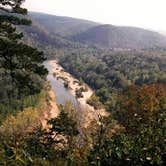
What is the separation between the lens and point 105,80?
637 ft

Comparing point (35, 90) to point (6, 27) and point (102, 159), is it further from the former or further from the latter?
point (102, 159)

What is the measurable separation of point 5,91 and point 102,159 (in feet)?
356

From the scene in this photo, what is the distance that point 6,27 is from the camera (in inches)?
1118

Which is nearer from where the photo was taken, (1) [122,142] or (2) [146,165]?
(2) [146,165]

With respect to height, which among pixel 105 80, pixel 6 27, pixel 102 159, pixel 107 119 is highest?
pixel 6 27

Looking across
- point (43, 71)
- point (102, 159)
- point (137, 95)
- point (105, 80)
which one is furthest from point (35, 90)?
point (105, 80)

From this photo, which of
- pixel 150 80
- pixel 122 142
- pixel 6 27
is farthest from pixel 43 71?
pixel 150 80

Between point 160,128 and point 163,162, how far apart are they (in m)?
4.39

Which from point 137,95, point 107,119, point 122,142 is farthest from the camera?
point 137,95

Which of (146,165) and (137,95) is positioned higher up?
(146,165)

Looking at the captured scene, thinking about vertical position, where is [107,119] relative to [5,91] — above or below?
above

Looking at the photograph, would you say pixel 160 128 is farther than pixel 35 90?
No

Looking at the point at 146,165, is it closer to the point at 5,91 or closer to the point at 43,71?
the point at 43,71

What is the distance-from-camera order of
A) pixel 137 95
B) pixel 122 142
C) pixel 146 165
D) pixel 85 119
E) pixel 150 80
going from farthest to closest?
pixel 150 80, pixel 85 119, pixel 137 95, pixel 122 142, pixel 146 165
